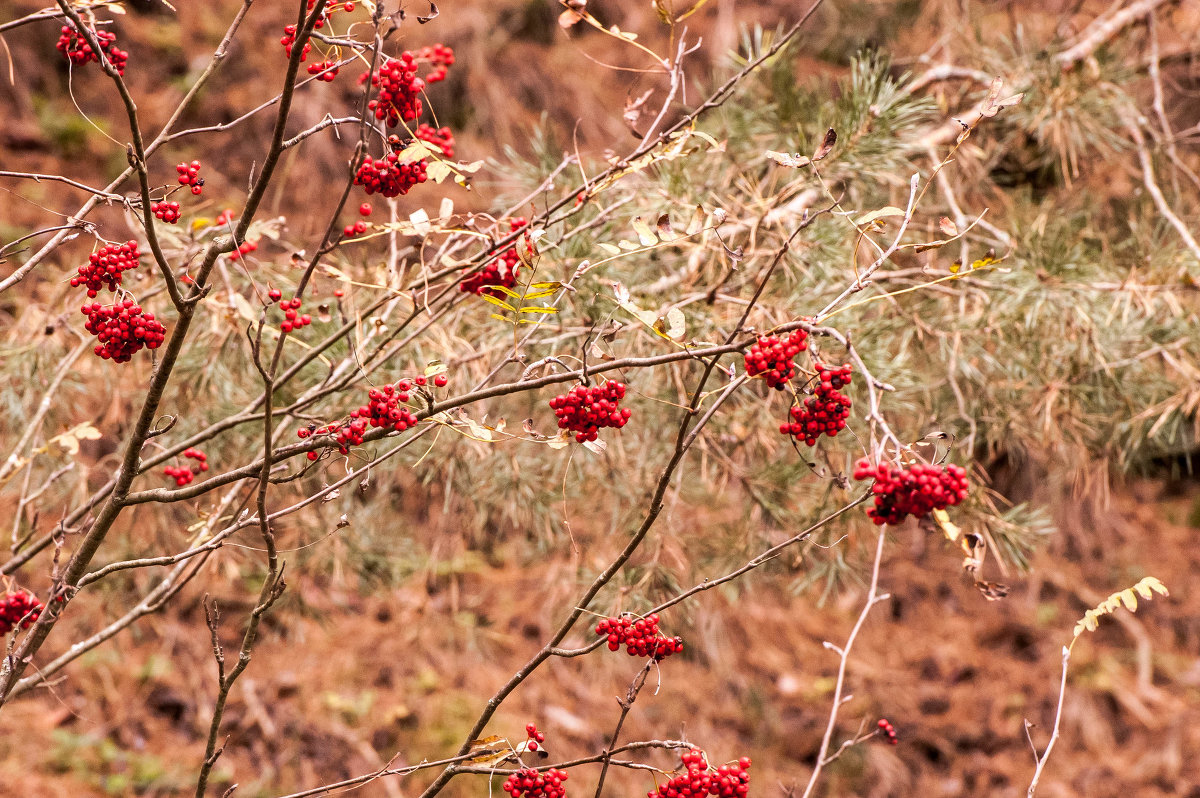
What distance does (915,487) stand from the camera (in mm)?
732

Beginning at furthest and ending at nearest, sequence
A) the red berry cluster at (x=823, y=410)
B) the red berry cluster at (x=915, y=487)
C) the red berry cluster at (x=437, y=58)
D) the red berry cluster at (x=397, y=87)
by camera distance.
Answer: the red berry cluster at (x=437, y=58) < the red berry cluster at (x=397, y=87) < the red berry cluster at (x=823, y=410) < the red berry cluster at (x=915, y=487)

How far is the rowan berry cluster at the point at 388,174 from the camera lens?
96cm

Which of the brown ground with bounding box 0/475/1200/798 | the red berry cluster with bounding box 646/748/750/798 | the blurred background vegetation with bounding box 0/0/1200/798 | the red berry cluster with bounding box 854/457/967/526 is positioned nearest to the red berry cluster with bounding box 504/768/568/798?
the red berry cluster with bounding box 646/748/750/798

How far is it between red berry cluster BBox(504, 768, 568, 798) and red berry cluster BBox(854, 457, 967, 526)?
19.6 inches

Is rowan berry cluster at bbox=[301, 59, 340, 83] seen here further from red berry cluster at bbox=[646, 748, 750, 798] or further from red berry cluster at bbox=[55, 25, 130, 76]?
red berry cluster at bbox=[646, 748, 750, 798]

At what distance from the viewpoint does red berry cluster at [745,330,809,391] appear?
2.78ft

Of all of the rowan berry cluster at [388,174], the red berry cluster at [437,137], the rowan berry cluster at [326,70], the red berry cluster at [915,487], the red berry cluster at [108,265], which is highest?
the rowan berry cluster at [326,70]

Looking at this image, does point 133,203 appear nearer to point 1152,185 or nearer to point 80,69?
point 1152,185

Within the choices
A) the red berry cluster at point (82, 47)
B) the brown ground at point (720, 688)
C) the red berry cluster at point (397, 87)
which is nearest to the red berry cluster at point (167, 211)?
the red berry cluster at point (82, 47)

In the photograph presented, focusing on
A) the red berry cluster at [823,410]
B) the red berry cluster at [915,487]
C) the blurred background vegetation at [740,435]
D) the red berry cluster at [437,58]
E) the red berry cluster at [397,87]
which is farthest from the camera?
the blurred background vegetation at [740,435]

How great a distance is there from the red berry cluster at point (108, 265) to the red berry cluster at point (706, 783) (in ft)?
2.56

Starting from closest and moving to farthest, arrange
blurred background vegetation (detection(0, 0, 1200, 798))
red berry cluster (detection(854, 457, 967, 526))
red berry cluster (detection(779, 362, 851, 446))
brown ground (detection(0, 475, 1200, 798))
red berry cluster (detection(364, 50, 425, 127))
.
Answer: red berry cluster (detection(854, 457, 967, 526)), red berry cluster (detection(779, 362, 851, 446)), red berry cluster (detection(364, 50, 425, 127)), blurred background vegetation (detection(0, 0, 1200, 798)), brown ground (detection(0, 475, 1200, 798))

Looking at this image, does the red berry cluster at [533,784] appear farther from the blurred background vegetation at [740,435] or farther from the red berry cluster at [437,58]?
the red berry cluster at [437,58]

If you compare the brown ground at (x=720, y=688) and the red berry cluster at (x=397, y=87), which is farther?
the brown ground at (x=720, y=688)
